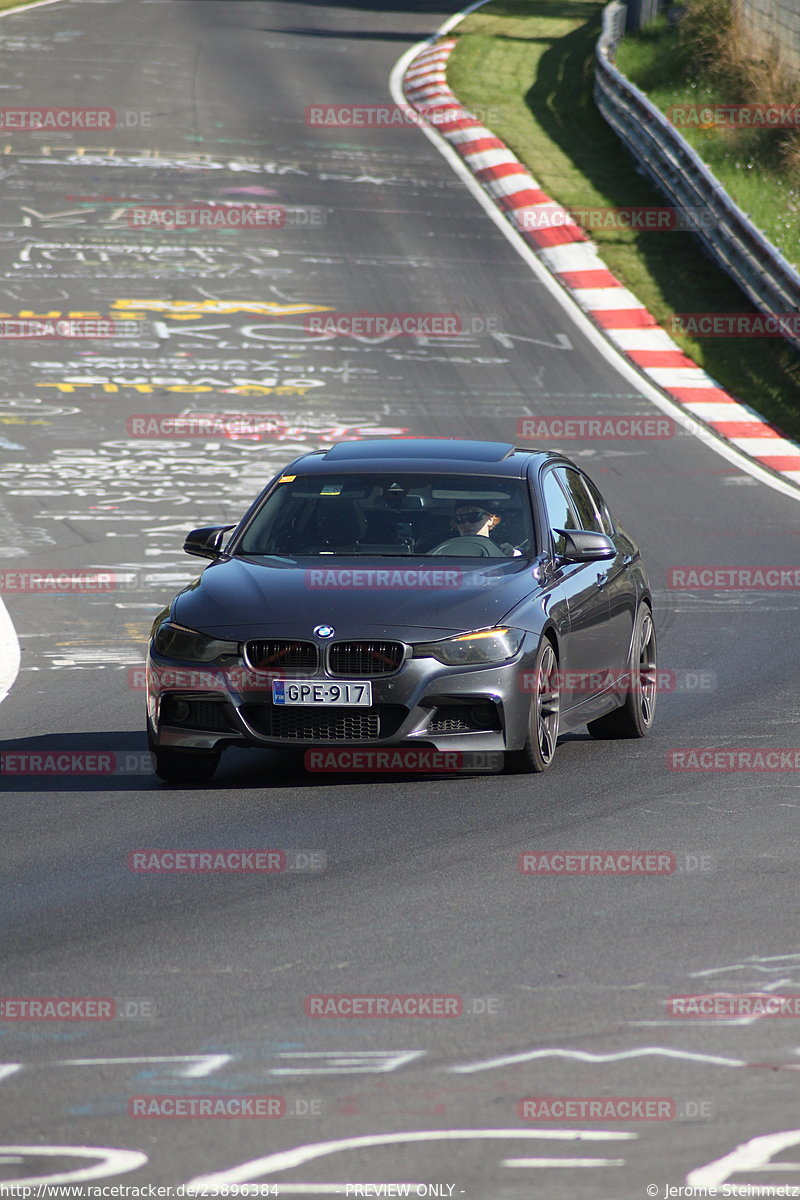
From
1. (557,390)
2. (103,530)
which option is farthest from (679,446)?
(103,530)

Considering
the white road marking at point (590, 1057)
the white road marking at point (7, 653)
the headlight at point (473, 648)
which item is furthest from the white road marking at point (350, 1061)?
the white road marking at point (7, 653)

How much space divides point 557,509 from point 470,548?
2.61 feet

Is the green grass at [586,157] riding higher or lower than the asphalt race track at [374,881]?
lower

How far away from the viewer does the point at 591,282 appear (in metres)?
25.5

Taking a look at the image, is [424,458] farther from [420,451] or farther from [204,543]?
[204,543]

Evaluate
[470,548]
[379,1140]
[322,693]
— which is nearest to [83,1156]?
[379,1140]

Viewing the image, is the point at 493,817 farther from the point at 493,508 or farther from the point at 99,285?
the point at 99,285

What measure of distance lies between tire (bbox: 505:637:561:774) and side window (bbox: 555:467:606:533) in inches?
59.8

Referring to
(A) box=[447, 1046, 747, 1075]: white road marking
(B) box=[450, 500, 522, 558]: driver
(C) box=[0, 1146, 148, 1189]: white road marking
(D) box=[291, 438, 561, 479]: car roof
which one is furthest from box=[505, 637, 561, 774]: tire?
(C) box=[0, 1146, 148, 1189]: white road marking

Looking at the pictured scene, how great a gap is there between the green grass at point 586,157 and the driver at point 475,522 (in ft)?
39.4

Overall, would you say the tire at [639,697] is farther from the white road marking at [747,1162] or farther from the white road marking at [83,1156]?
the white road marking at [83,1156]

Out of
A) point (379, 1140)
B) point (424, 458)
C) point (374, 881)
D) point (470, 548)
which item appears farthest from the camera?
point (424, 458)

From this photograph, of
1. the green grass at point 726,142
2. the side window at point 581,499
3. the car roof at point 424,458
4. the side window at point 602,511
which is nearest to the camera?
the car roof at point 424,458

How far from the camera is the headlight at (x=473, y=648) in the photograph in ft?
27.7
